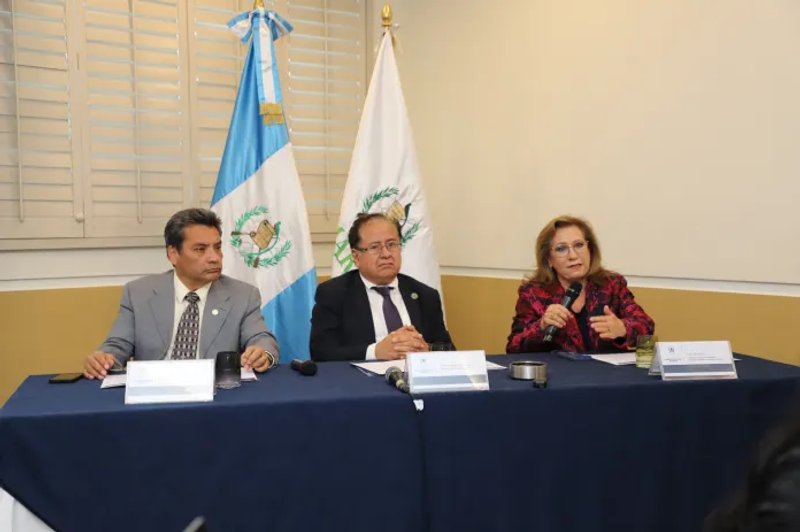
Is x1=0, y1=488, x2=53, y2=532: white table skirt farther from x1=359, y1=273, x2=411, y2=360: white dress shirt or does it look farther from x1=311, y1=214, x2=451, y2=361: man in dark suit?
x1=359, y1=273, x2=411, y2=360: white dress shirt

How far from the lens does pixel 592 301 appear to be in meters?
2.91

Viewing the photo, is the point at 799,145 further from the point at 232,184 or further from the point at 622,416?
the point at 232,184

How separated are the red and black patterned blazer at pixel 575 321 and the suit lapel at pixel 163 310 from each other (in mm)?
1282

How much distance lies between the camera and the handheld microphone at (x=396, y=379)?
2.09 m

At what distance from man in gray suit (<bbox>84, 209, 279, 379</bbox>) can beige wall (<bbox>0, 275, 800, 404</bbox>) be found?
1174 mm

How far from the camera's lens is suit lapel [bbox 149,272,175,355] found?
9.11ft

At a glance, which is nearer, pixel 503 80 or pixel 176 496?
pixel 176 496

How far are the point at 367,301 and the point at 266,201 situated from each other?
1.15m

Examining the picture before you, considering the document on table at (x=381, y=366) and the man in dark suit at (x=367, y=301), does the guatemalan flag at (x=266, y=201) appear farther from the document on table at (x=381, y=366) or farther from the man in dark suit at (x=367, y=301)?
the document on table at (x=381, y=366)

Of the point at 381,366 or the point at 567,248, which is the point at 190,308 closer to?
the point at 381,366

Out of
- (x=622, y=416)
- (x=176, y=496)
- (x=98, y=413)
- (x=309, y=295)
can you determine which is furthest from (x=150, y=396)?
(x=309, y=295)

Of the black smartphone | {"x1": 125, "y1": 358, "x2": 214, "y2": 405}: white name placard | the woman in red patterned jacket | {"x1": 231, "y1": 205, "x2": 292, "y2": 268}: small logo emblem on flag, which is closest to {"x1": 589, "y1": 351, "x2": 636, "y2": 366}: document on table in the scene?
the woman in red patterned jacket

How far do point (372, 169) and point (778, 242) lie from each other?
1.99 m

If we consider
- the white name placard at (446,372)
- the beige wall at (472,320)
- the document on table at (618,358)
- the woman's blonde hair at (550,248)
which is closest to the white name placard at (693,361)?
the document on table at (618,358)
